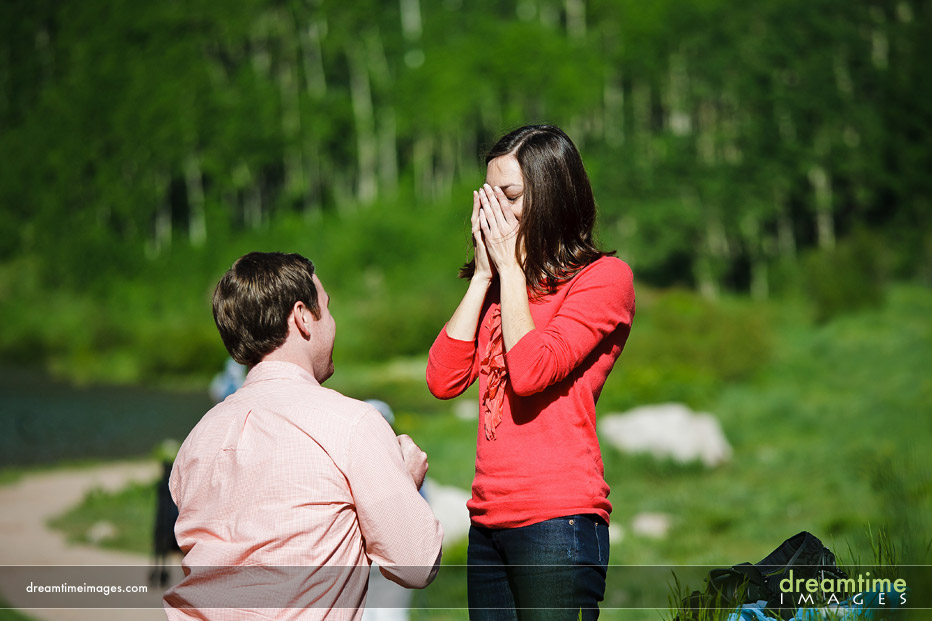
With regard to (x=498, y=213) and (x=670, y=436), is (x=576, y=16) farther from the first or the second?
(x=498, y=213)

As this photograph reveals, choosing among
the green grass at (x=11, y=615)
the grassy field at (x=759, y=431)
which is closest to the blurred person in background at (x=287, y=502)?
the grassy field at (x=759, y=431)

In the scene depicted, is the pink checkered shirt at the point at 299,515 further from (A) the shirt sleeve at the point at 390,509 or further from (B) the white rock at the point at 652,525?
(B) the white rock at the point at 652,525

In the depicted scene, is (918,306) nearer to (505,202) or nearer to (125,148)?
(505,202)

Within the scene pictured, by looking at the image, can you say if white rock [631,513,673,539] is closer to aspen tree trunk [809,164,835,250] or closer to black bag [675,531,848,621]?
black bag [675,531,848,621]

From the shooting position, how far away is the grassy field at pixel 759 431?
609 centimetres

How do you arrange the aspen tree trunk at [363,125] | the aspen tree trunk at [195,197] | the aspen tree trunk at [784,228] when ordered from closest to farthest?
the aspen tree trunk at [784,228]
the aspen tree trunk at [195,197]
the aspen tree trunk at [363,125]

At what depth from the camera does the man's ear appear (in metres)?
1.62

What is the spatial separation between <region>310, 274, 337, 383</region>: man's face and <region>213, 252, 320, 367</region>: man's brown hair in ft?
0.09

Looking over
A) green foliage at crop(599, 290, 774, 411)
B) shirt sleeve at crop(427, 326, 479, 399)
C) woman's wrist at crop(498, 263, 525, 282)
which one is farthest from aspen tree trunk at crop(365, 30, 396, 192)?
woman's wrist at crop(498, 263, 525, 282)

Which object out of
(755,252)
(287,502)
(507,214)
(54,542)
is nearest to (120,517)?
(54,542)

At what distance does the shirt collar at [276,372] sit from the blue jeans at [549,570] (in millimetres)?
Answer: 486

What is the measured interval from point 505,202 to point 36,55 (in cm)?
2997

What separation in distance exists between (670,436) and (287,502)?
26.4 ft

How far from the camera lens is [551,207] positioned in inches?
69.2
